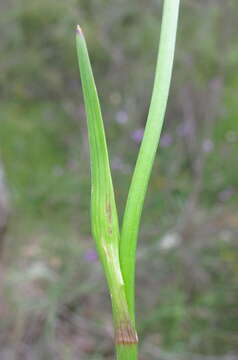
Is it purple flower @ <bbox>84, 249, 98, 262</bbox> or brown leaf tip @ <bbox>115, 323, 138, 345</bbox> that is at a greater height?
purple flower @ <bbox>84, 249, 98, 262</bbox>

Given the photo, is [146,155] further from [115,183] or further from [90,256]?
[115,183]

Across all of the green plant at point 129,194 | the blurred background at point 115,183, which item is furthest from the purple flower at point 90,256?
the green plant at point 129,194

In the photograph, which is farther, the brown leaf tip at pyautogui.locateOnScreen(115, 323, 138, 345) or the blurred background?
the blurred background

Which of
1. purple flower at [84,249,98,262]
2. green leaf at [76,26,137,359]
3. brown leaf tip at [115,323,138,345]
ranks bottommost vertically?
brown leaf tip at [115,323,138,345]

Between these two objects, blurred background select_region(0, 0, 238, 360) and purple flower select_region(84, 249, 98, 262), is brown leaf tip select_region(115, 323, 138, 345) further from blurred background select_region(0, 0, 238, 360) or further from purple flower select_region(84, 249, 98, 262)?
purple flower select_region(84, 249, 98, 262)

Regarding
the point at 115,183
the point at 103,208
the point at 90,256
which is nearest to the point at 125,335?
the point at 103,208

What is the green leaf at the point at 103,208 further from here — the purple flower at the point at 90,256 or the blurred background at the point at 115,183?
the purple flower at the point at 90,256

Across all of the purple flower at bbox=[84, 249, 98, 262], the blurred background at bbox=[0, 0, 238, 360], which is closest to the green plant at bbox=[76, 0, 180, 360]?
the blurred background at bbox=[0, 0, 238, 360]
